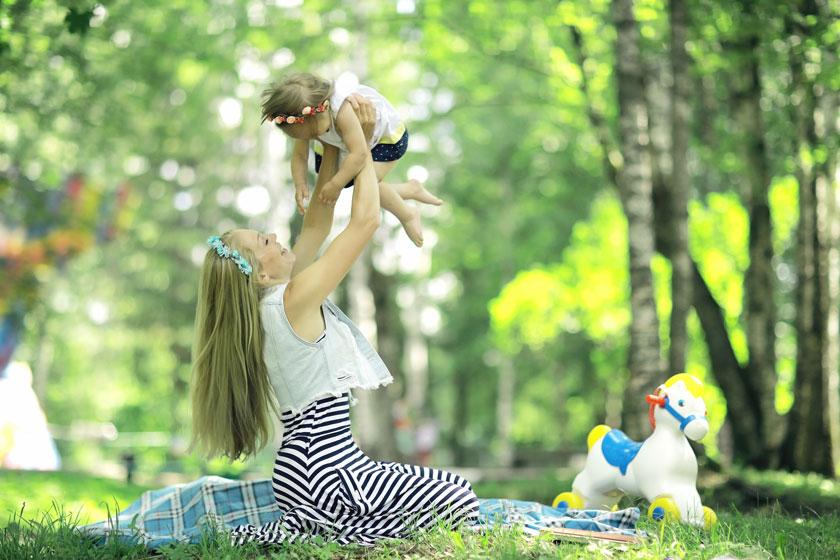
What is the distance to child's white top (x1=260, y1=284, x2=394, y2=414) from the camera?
4.32 metres

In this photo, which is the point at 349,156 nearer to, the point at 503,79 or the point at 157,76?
the point at 157,76

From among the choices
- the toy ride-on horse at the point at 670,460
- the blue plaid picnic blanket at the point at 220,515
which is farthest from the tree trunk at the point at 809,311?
the blue plaid picnic blanket at the point at 220,515

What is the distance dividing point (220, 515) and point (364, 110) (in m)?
2.19

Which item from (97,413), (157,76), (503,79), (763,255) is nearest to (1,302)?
(157,76)

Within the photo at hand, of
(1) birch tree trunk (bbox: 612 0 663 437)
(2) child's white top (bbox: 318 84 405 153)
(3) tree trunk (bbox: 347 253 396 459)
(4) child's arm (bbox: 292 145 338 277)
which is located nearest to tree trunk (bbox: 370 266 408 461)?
(3) tree trunk (bbox: 347 253 396 459)

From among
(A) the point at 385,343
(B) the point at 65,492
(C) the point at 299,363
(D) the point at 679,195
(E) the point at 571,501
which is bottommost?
(B) the point at 65,492

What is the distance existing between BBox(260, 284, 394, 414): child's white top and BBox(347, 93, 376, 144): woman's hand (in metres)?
0.87

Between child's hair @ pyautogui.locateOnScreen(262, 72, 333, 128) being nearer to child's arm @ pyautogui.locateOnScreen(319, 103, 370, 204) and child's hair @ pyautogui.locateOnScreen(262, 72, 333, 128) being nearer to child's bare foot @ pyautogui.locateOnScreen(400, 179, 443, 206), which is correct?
child's arm @ pyautogui.locateOnScreen(319, 103, 370, 204)

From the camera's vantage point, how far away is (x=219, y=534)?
429 centimetres

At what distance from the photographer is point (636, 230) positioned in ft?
26.0

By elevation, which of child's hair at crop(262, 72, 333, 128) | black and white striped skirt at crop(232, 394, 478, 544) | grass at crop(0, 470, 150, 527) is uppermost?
child's hair at crop(262, 72, 333, 128)

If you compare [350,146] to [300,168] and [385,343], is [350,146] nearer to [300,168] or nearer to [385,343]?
[300,168]

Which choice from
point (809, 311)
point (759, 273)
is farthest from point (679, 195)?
point (759, 273)

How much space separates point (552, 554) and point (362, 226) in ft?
5.43
